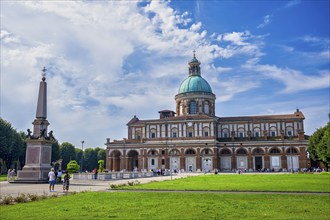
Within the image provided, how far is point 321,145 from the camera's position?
6538 centimetres

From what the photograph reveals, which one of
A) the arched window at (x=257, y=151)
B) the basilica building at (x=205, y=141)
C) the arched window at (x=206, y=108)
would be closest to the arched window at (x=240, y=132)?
the basilica building at (x=205, y=141)

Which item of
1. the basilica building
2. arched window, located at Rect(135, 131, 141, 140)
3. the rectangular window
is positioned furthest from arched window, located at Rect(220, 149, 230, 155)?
arched window, located at Rect(135, 131, 141, 140)

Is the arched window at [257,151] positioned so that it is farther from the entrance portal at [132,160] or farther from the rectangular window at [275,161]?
the entrance portal at [132,160]

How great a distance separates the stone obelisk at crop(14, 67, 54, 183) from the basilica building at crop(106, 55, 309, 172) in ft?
160

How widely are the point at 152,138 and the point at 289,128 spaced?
36.3 metres

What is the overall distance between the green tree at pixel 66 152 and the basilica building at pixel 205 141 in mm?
24160

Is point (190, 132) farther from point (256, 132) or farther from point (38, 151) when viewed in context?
point (38, 151)

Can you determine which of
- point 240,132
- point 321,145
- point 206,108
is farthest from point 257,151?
point 321,145

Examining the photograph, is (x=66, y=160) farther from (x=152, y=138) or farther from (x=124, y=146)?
(x=152, y=138)

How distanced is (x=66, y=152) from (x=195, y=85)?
48995mm

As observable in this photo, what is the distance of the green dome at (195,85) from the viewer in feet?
308

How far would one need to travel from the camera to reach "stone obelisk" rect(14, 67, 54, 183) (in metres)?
33.0

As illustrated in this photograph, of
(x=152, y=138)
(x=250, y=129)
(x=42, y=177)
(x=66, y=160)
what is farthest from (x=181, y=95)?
(x=42, y=177)

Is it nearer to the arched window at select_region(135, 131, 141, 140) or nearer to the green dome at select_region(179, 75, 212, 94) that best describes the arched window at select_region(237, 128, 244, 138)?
the green dome at select_region(179, 75, 212, 94)
